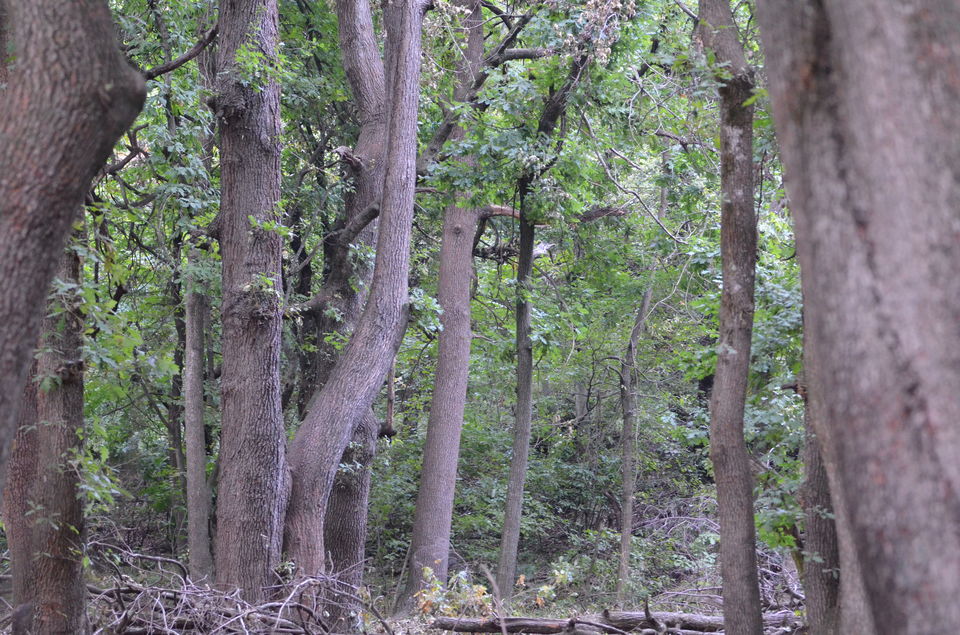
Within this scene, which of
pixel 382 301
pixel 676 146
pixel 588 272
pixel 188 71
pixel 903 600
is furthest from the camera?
pixel 588 272

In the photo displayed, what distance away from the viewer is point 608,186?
13180mm

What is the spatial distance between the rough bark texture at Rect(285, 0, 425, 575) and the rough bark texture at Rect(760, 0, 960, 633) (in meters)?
6.07

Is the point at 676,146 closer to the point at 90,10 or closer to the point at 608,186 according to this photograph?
the point at 608,186

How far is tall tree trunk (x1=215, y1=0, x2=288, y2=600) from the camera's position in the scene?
723 centimetres

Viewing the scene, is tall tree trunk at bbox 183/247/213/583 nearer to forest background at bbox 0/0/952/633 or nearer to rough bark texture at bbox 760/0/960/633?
forest background at bbox 0/0/952/633

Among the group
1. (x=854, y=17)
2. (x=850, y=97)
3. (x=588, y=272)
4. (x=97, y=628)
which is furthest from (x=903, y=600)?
(x=588, y=272)

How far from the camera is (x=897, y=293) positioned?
2033mm

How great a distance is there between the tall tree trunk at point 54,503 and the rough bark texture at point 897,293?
3.93 metres

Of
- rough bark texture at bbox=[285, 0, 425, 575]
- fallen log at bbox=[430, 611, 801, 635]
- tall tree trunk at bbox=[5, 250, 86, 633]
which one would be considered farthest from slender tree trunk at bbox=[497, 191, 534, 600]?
tall tree trunk at bbox=[5, 250, 86, 633]

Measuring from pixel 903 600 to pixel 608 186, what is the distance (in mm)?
11529

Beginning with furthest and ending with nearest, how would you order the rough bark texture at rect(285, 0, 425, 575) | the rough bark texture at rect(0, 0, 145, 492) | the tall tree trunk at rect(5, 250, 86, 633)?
the rough bark texture at rect(285, 0, 425, 575) < the tall tree trunk at rect(5, 250, 86, 633) < the rough bark texture at rect(0, 0, 145, 492)

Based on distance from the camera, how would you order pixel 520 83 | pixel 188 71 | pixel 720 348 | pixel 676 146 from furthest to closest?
pixel 676 146, pixel 520 83, pixel 188 71, pixel 720 348

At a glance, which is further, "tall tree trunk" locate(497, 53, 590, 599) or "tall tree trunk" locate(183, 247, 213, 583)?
"tall tree trunk" locate(497, 53, 590, 599)

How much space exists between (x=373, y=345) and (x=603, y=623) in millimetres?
3214
